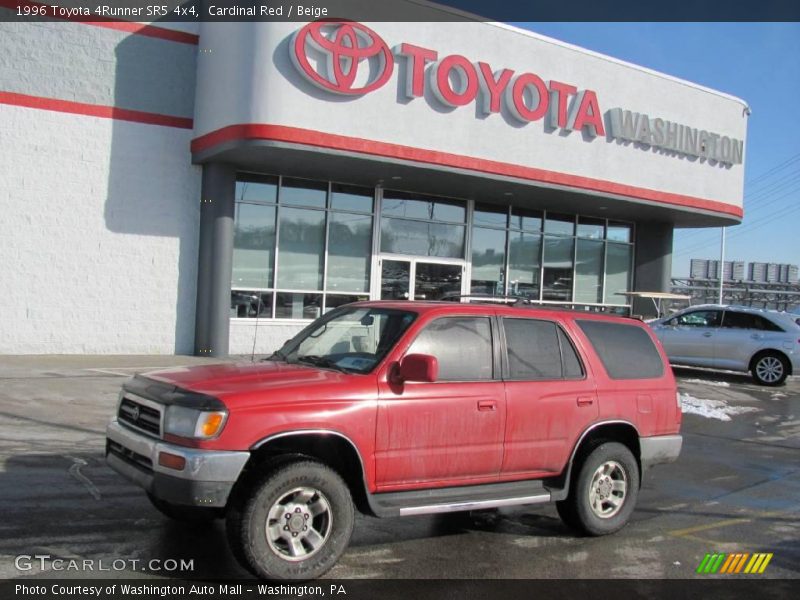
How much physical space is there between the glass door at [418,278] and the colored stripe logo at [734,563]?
12.0m

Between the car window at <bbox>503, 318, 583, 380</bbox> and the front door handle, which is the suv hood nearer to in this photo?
the front door handle

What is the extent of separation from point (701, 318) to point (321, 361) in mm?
13574

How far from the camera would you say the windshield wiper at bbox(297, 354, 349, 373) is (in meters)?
5.33

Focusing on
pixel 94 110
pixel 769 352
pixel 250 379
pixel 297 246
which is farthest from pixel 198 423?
pixel 769 352

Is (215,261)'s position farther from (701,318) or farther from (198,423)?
(198,423)

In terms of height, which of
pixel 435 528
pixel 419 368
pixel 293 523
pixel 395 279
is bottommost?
pixel 435 528

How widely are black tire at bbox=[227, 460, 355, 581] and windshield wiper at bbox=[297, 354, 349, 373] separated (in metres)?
0.80

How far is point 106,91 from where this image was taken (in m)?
14.7

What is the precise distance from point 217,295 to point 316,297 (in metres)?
2.47

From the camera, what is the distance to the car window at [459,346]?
214 inches

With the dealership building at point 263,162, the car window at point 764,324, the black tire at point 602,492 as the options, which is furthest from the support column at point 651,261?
the black tire at point 602,492

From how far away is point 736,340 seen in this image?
16.4 m

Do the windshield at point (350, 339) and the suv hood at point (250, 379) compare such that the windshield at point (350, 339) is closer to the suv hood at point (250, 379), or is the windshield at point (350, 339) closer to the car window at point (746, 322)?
the suv hood at point (250, 379)

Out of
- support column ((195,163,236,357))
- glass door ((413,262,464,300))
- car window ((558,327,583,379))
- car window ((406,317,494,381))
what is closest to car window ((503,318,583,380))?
car window ((558,327,583,379))
